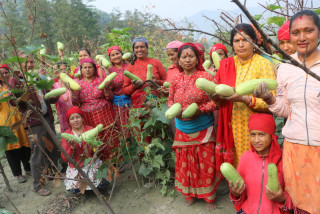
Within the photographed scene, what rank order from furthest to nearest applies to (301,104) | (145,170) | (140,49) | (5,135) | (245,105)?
1. (140,49)
2. (145,170)
3. (245,105)
4. (5,135)
5. (301,104)

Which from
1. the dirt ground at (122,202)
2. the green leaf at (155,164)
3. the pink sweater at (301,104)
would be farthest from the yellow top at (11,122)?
the pink sweater at (301,104)

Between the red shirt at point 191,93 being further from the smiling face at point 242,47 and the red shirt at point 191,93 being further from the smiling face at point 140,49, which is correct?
the smiling face at point 140,49

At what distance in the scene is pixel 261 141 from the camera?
89.0 inches

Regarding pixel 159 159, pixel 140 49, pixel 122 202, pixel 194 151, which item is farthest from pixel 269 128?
pixel 140 49

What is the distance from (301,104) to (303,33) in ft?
1.71

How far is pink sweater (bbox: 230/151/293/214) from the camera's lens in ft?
7.30

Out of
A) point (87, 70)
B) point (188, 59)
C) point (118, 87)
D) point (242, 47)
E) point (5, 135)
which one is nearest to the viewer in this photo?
point (5, 135)

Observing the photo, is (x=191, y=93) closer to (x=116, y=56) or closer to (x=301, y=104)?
(x=301, y=104)

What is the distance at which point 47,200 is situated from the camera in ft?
13.2

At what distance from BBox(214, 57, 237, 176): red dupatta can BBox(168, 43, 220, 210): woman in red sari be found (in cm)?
19

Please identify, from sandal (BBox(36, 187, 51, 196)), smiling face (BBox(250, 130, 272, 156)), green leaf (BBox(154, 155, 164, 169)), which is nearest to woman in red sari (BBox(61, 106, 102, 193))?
sandal (BBox(36, 187, 51, 196))

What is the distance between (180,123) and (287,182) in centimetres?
149

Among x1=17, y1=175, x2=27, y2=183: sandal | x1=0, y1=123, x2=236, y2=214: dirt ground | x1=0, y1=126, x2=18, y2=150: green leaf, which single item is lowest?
x1=0, y1=123, x2=236, y2=214: dirt ground

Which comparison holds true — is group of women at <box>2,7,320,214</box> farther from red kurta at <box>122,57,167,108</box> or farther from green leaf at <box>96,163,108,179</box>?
green leaf at <box>96,163,108,179</box>
